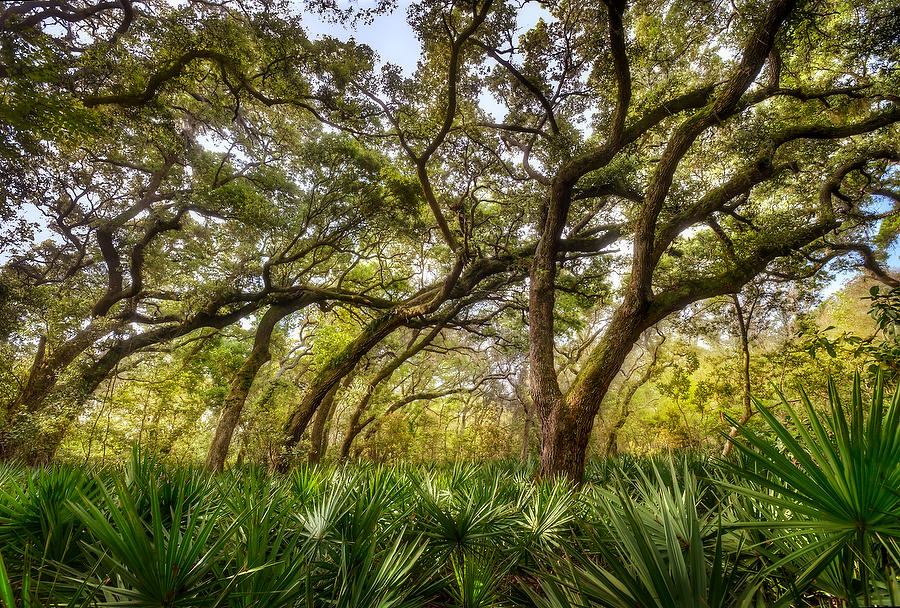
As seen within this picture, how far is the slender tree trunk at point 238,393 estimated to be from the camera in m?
8.64

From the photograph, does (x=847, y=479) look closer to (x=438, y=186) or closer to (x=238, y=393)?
(x=438, y=186)

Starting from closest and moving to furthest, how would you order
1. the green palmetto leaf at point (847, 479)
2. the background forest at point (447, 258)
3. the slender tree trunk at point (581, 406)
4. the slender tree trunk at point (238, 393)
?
A: the green palmetto leaf at point (847, 479) < the background forest at point (447, 258) < the slender tree trunk at point (581, 406) < the slender tree trunk at point (238, 393)

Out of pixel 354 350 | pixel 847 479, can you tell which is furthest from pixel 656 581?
pixel 354 350

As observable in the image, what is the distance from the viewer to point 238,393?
9062mm

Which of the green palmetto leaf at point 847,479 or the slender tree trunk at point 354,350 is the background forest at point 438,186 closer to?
the slender tree trunk at point 354,350

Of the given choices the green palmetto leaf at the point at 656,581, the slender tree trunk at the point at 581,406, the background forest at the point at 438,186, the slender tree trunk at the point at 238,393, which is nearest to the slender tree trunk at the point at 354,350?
the background forest at the point at 438,186

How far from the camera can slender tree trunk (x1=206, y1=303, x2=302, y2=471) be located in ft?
28.3

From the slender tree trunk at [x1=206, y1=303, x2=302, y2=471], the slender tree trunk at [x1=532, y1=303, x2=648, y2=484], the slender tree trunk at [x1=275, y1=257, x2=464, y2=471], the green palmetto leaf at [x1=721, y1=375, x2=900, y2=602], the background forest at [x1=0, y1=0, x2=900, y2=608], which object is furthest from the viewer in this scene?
the slender tree trunk at [x1=206, y1=303, x2=302, y2=471]

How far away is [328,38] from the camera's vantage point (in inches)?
263

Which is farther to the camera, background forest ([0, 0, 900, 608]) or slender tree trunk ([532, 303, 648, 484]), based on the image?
slender tree trunk ([532, 303, 648, 484])

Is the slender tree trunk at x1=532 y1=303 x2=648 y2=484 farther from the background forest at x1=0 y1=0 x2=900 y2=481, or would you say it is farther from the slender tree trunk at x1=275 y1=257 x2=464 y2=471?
the slender tree trunk at x1=275 y1=257 x2=464 y2=471

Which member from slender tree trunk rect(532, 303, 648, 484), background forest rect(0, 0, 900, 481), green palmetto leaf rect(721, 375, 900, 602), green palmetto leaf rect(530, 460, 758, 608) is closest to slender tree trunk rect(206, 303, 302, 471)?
background forest rect(0, 0, 900, 481)

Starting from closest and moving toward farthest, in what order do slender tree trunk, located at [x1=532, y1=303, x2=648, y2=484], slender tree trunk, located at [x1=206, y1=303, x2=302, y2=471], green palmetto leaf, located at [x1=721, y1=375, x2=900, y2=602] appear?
green palmetto leaf, located at [x1=721, y1=375, x2=900, y2=602] < slender tree trunk, located at [x1=532, y1=303, x2=648, y2=484] < slender tree trunk, located at [x1=206, y1=303, x2=302, y2=471]

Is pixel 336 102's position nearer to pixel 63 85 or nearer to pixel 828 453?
pixel 63 85
